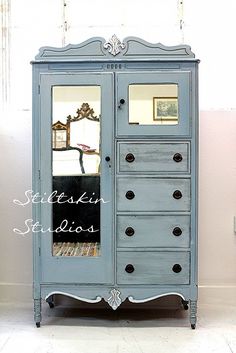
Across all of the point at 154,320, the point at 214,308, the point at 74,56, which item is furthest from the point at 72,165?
the point at 214,308

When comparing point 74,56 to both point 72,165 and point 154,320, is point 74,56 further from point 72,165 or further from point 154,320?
point 154,320

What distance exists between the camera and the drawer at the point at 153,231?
267 cm

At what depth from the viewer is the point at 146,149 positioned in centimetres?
266

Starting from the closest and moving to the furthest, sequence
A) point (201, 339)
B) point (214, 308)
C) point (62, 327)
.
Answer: point (201, 339)
point (62, 327)
point (214, 308)

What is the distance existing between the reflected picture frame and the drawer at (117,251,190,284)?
32.1 inches

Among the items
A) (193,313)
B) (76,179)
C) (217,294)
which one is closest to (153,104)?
(76,179)

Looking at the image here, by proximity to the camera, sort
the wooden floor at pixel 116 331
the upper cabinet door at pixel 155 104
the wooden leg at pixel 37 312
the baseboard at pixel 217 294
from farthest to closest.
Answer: the baseboard at pixel 217 294
the wooden leg at pixel 37 312
the upper cabinet door at pixel 155 104
the wooden floor at pixel 116 331

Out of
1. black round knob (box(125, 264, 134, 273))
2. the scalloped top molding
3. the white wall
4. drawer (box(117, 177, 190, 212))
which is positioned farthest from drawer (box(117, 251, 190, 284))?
the scalloped top molding

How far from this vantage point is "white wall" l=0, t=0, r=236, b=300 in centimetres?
324

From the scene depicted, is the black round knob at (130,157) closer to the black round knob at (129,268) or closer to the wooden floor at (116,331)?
the black round knob at (129,268)

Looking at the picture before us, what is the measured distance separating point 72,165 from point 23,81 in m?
0.98

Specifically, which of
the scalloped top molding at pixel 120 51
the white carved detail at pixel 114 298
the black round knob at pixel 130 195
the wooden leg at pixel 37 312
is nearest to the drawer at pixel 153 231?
the black round knob at pixel 130 195

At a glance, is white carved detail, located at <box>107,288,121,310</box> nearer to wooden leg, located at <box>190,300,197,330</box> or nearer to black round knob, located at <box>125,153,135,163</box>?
wooden leg, located at <box>190,300,197,330</box>

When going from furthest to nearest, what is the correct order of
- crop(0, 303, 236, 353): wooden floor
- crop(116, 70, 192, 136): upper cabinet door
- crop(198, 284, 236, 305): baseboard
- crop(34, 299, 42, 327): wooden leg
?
crop(198, 284, 236, 305): baseboard, crop(34, 299, 42, 327): wooden leg, crop(116, 70, 192, 136): upper cabinet door, crop(0, 303, 236, 353): wooden floor
